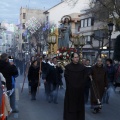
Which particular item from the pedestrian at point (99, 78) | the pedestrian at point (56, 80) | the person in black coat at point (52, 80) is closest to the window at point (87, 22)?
the pedestrian at point (56, 80)

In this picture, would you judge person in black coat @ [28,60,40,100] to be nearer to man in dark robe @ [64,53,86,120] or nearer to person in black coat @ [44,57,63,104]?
person in black coat @ [44,57,63,104]

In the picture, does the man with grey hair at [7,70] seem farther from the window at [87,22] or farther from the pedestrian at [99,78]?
the window at [87,22]

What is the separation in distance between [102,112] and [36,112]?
6.96ft

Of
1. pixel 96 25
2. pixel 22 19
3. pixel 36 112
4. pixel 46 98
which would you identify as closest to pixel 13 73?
pixel 36 112

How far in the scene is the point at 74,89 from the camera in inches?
330

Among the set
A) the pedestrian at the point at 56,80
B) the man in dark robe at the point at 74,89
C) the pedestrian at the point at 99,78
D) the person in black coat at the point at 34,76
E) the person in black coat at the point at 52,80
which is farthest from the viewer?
the person in black coat at the point at 34,76

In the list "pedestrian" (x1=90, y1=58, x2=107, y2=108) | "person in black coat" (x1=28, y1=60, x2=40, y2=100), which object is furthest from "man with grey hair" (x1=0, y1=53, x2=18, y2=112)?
"person in black coat" (x1=28, y1=60, x2=40, y2=100)

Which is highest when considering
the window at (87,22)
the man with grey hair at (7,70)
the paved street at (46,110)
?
the window at (87,22)

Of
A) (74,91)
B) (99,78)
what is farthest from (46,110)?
(74,91)

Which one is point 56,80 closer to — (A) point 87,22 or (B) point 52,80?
(B) point 52,80

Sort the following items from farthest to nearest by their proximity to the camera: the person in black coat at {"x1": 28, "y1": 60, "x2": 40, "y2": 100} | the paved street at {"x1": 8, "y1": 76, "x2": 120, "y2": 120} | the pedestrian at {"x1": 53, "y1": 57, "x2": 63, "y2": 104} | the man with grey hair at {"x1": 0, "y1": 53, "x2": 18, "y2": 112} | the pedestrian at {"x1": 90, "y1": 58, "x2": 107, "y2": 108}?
the person in black coat at {"x1": 28, "y1": 60, "x2": 40, "y2": 100}, the pedestrian at {"x1": 53, "y1": 57, "x2": 63, "y2": 104}, the pedestrian at {"x1": 90, "y1": 58, "x2": 107, "y2": 108}, the paved street at {"x1": 8, "y1": 76, "x2": 120, "y2": 120}, the man with grey hair at {"x1": 0, "y1": 53, "x2": 18, "y2": 112}

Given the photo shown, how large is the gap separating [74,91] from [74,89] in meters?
0.05

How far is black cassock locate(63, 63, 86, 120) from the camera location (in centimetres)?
834

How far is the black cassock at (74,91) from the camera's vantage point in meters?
8.34
